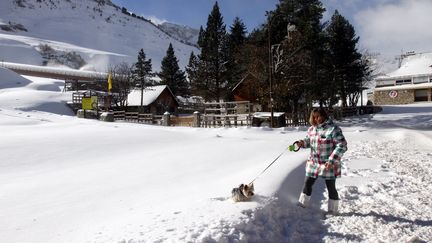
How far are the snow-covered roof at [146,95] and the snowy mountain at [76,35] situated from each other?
46119 mm

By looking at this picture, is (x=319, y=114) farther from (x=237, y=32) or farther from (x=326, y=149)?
(x=237, y=32)

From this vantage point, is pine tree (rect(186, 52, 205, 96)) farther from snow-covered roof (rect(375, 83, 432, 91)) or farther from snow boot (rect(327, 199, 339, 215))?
snow-covered roof (rect(375, 83, 432, 91))

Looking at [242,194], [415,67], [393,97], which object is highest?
[415,67]

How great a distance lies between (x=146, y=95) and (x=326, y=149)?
141 ft

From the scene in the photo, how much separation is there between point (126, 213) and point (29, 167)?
4.94 meters

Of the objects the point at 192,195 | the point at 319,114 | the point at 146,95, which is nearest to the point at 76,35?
the point at 146,95

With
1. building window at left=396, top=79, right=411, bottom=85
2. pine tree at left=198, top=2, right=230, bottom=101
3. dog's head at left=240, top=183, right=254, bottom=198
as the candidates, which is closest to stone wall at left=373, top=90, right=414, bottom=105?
building window at left=396, top=79, right=411, bottom=85

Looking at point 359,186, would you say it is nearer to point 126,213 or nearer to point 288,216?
point 288,216

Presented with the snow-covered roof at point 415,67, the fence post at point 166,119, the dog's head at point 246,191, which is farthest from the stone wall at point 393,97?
the dog's head at point 246,191

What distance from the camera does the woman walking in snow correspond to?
4.98m

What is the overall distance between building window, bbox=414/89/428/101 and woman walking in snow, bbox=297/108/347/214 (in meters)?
56.4

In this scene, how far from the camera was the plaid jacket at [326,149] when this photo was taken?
4953 mm

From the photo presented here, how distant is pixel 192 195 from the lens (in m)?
5.73

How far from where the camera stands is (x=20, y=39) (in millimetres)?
95625
